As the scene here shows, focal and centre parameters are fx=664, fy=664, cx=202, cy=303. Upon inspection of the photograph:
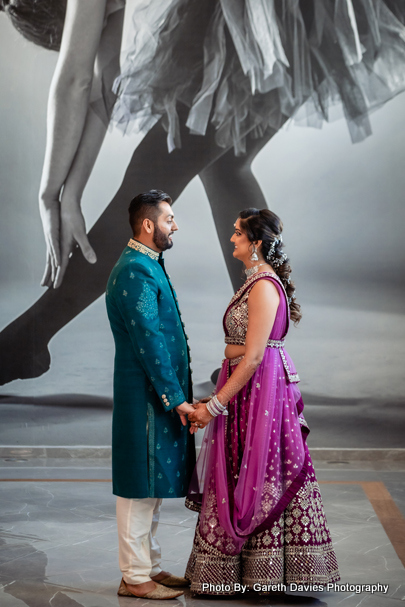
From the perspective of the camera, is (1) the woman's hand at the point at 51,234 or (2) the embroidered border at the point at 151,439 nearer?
(2) the embroidered border at the point at 151,439

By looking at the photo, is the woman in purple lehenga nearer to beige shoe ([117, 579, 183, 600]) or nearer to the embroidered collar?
beige shoe ([117, 579, 183, 600])

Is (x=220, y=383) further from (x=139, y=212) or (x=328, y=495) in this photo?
(x=328, y=495)

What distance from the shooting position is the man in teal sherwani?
250cm

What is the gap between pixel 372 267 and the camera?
18.2ft

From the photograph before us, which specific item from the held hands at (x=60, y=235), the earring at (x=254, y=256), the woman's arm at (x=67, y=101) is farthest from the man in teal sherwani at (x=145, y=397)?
the woman's arm at (x=67, y=101)

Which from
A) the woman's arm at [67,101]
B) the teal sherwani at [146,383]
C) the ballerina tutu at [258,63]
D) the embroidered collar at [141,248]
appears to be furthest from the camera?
the woman's arm at [67,101]

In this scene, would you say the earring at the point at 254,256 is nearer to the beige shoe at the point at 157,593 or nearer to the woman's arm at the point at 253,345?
the woman's arm at the point at 253,345

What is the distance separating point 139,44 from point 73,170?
3.99ft

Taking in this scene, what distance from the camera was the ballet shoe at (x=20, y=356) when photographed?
5.74m

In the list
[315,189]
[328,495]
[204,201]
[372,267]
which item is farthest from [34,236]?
[328,495]

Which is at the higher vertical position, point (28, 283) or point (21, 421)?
point (28, 283)

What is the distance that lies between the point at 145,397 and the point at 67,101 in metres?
3.94

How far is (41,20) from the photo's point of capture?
5754 mm

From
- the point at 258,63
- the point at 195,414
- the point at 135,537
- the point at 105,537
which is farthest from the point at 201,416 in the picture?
the point at 258,63
